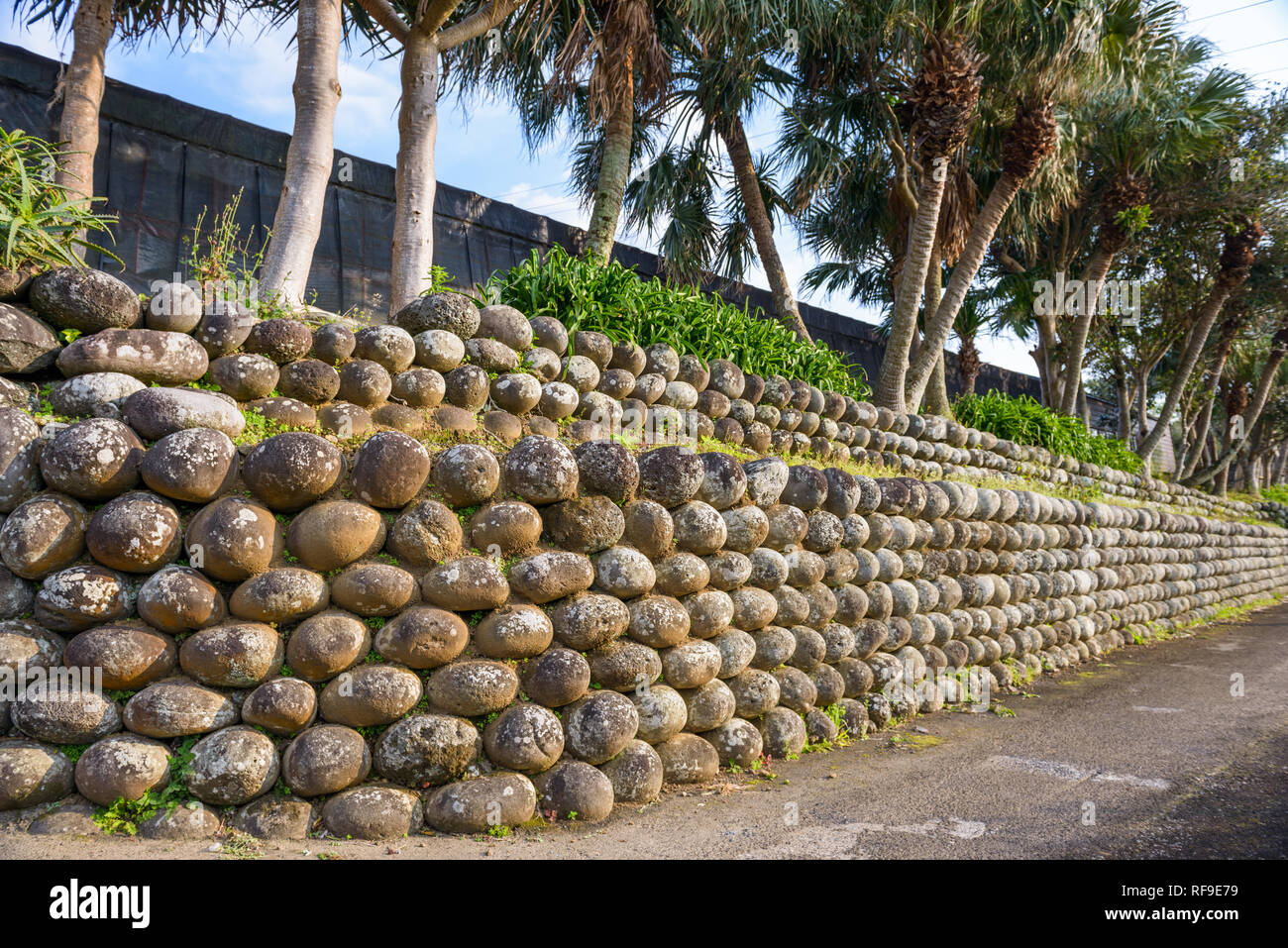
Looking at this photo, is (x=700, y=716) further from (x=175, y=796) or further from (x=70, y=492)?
(x=70, y=492)

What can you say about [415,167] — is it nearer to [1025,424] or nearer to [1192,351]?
[1025,424]

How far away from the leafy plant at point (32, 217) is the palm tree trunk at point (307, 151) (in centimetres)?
140

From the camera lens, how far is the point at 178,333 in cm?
328

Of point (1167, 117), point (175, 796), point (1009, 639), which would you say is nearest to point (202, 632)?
point (175, 796)

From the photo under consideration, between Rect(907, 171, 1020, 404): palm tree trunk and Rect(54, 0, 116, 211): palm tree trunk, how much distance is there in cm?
777

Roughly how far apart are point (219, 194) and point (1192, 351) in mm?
14923

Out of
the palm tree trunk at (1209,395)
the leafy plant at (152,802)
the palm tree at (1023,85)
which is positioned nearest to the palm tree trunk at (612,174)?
the palm tree at (1023,85)

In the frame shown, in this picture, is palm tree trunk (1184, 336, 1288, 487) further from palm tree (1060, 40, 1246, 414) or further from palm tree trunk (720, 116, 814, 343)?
palm tree trunk (720, 116, 814, 343)

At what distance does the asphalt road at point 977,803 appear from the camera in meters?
2.94

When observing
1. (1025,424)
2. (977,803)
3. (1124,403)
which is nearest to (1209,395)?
(1124,403)

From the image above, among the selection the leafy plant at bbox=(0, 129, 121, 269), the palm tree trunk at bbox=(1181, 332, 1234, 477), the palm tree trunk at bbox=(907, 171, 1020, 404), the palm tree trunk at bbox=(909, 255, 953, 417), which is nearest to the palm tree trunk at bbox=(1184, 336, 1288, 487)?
the palm tree trunk at bbox=(1181, 332, 1234, 477)

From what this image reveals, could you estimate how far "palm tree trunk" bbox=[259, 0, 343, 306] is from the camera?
499 centimetres

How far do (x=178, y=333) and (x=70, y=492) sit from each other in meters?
0.77

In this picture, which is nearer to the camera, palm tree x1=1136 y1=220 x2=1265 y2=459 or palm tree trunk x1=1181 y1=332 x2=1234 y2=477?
palm tree x1=1136 y1=220 x2=1265 y2=459
